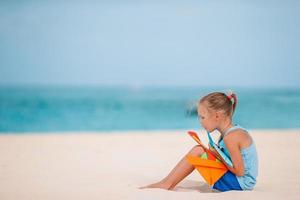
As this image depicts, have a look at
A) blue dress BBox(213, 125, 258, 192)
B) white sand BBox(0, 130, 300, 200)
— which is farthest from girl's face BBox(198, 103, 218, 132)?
white sand BBox(0, 130, 300, 200)

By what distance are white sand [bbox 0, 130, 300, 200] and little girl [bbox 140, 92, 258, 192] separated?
0.13m

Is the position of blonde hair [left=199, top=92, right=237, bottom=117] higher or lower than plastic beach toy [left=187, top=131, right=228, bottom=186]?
higher

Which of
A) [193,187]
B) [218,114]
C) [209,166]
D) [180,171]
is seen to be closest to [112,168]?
[193,187]

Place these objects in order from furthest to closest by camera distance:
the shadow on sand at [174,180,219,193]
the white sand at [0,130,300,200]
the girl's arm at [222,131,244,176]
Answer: the shadow on sand at [174,180,219,193], the white sand at [0,130,300,200], the girl's arm at [222,131,244,176]

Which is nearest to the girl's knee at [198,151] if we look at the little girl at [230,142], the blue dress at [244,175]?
the little girl at [230,142]

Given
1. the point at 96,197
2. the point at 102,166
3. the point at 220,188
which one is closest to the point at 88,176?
the point at 102,166

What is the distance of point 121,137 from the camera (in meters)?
8.83

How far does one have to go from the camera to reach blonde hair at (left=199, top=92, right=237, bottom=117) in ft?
13.0

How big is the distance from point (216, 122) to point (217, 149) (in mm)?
206

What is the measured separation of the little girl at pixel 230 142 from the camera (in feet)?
12.9

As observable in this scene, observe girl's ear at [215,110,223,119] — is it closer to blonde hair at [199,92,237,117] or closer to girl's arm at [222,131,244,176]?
blonde hair at [199,92,237,117]

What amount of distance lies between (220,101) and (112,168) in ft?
6.05

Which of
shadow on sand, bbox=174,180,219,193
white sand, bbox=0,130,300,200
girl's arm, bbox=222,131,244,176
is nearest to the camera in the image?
girl's arm, bbox=222,131,244,176

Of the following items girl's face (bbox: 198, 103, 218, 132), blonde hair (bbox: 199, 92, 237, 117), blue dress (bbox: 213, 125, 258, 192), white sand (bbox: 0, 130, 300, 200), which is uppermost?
blonde hair (bbox: 199, 92, 237, 117)
